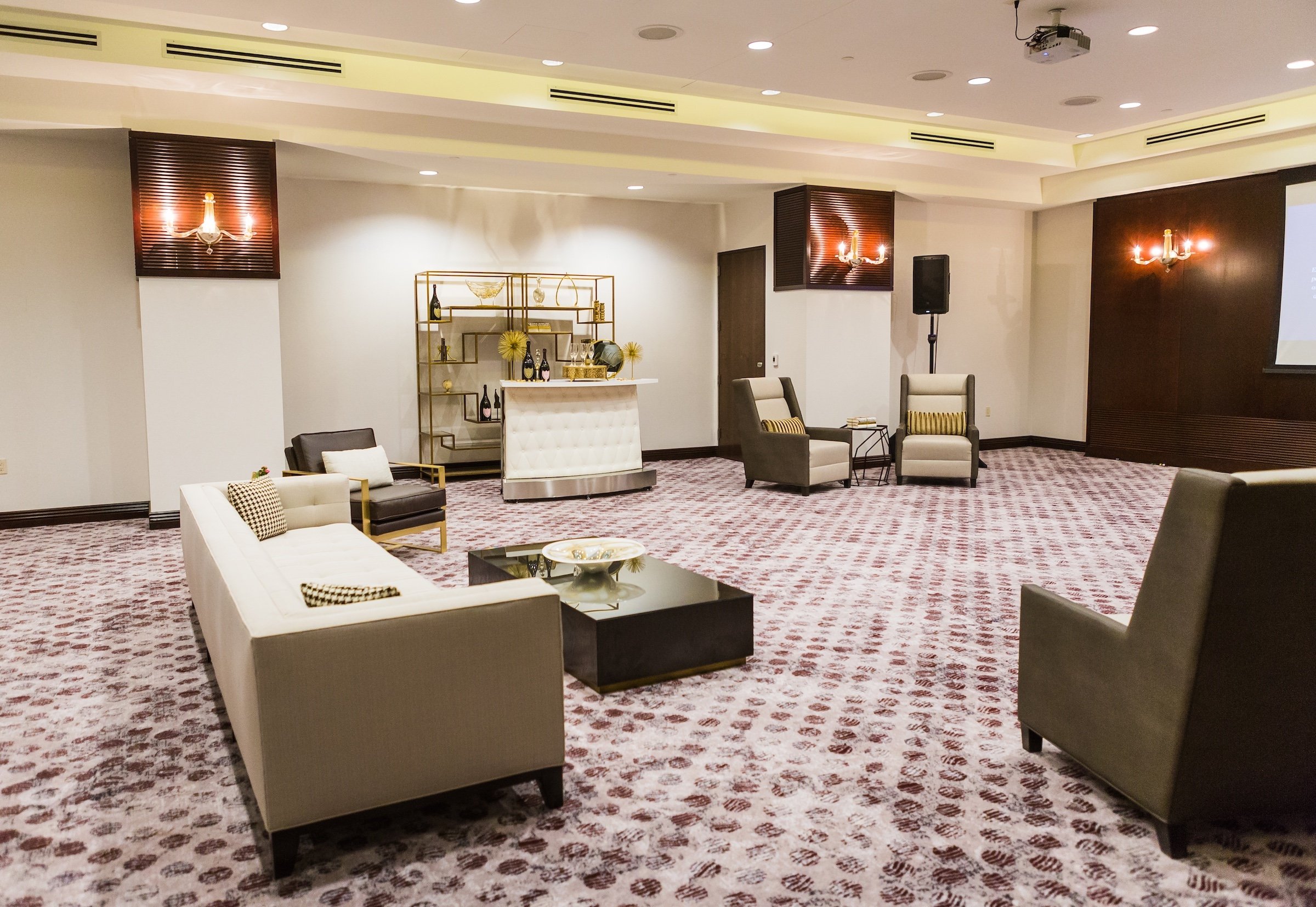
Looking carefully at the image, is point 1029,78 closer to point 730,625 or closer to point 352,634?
point 730,625

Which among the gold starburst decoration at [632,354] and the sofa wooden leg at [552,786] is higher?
the gold starburst decoration at [632,354]

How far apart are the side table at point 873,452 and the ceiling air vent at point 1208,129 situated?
393 cm

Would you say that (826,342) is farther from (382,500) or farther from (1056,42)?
(382,500)

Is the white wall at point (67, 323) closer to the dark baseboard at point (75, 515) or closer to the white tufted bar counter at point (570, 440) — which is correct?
the dark baseboard at point (75, 515)

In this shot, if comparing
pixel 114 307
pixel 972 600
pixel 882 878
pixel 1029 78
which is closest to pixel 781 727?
pixel 882 878

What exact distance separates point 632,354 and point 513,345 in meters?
1.21

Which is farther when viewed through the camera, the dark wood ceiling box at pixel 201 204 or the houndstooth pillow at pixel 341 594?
the dark wood ceiling box at pixel 201 204

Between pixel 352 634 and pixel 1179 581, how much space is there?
6.87 feet

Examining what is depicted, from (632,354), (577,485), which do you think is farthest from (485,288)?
(577,485)

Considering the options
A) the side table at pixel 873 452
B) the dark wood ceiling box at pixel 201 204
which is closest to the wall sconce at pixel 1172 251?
the side table at pixel 873 452

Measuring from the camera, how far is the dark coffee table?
12.3 ft

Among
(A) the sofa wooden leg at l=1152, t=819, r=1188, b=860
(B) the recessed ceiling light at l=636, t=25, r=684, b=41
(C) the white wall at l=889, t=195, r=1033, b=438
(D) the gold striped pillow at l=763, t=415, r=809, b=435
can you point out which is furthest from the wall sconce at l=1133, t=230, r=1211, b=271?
(A) the sofa wooden leg at l=1152, t=819, r=1188, b=860

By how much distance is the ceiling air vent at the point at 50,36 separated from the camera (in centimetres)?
583

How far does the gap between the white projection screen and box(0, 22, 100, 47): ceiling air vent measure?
1000 centimetres
